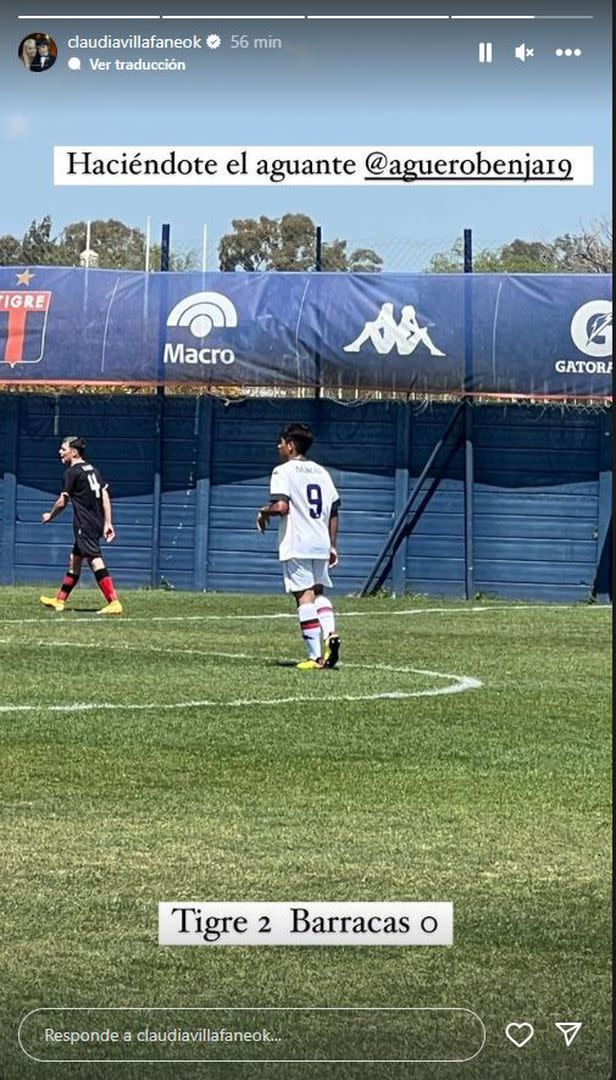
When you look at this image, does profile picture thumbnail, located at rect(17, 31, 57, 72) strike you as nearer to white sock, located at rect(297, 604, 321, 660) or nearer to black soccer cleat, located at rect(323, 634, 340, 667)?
black soccer cleat, located at rect(323, 634, 340, 667)

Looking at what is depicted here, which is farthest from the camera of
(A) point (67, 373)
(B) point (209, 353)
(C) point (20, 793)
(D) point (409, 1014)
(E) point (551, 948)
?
(B) point (209, 353)

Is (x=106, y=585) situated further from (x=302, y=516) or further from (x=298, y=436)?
(x=298, y=436)

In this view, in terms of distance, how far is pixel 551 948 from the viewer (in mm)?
5109

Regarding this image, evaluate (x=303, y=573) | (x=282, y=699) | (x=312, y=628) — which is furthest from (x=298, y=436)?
(x=282, y=699)

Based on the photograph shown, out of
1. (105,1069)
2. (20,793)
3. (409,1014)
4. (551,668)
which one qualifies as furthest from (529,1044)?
(551,668)

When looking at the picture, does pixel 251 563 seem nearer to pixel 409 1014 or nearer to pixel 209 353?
pixel 209 353

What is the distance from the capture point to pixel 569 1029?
3.96 m

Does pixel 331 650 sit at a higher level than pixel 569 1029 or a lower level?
lower

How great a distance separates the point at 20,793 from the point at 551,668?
27.4 ft

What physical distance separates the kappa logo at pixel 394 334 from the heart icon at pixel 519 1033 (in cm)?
2503

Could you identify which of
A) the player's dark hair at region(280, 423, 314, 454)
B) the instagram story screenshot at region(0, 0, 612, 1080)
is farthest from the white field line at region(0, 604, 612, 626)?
the player's dark hair at region(280, 423, 314, 454)
